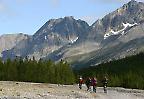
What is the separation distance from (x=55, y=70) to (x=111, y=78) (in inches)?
818

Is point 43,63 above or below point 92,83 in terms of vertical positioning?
above

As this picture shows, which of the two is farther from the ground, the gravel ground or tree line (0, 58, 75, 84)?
tree line (0, 58, 75, 84)

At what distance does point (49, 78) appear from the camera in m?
136

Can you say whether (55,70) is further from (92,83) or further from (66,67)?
(92,83)

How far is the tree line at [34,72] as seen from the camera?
12912 cm

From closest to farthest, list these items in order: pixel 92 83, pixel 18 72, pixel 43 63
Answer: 1. pixel 92 83
2. pixel 18 72
3. pixel 43 63

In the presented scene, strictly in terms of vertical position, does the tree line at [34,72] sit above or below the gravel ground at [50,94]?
above

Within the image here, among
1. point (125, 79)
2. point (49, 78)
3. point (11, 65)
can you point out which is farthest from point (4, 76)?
point (125, 79)

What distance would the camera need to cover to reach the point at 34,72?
13312 centimetres

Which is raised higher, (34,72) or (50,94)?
(34,72)

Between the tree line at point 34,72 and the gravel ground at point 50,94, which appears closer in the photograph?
the gravel ground at point 50,94

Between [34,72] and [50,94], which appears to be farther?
[34,72]

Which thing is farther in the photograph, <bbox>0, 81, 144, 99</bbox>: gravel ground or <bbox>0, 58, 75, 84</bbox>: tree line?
<bbox>0, 58, 75, 84</bbox>: tree line

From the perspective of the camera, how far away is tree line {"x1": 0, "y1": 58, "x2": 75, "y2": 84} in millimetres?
129125
